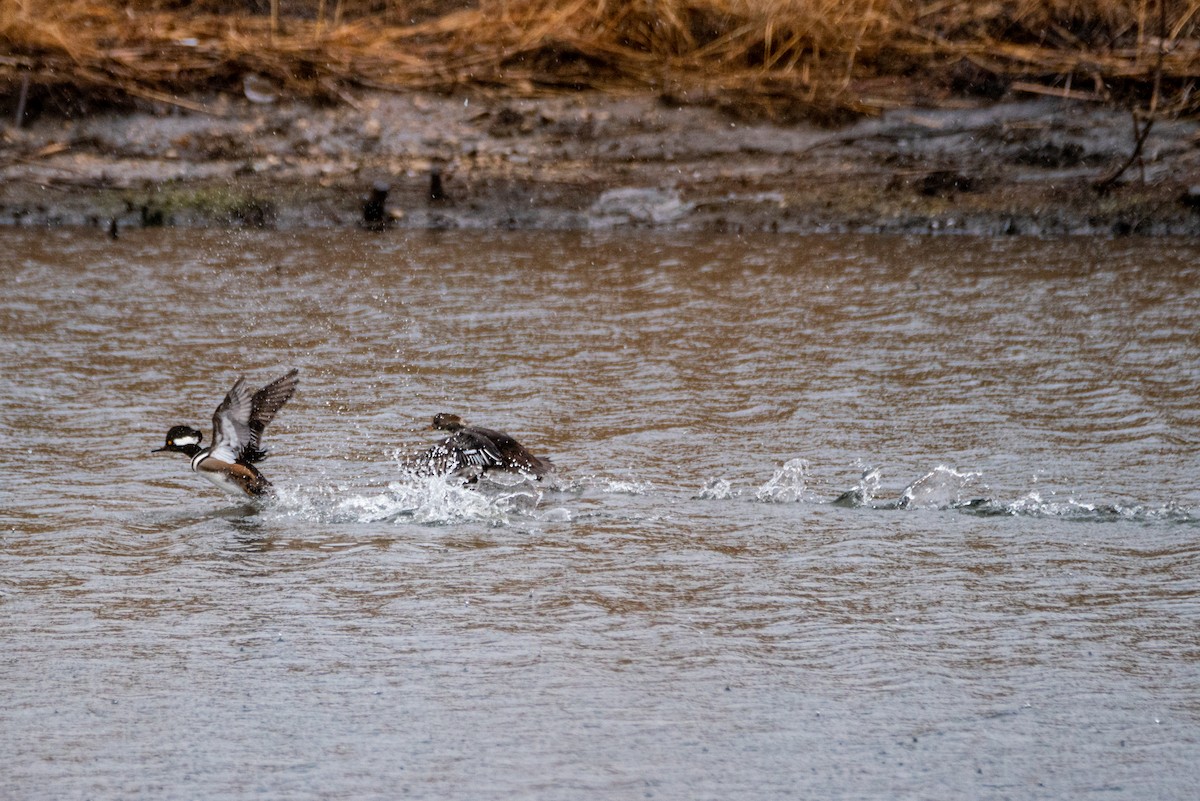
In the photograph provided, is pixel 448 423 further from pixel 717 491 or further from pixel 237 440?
pixel 717 491

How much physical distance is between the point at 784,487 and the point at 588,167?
21.6 feet

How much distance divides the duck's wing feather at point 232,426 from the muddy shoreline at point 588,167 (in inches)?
230

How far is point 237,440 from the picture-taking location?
21.9 ft

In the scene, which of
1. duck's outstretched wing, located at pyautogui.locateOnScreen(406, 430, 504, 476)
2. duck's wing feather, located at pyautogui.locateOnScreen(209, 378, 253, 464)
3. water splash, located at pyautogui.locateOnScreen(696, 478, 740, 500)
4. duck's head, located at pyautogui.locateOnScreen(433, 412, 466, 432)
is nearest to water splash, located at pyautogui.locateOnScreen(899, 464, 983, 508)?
water splash, located at pyautogui.locateOnScreen(696, 478, 740, 500)

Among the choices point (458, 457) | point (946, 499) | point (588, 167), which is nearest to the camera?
point (946, 499)

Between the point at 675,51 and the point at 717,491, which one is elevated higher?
the point at 675,51

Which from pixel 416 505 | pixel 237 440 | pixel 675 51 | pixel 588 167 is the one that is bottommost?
pixel 416 505

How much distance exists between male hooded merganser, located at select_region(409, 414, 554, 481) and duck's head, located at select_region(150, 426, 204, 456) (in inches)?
35.4

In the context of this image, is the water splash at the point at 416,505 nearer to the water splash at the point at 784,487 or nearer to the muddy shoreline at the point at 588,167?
the water splash at the point at 784,487

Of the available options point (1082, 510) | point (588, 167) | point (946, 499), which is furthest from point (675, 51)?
point (1082, 510)

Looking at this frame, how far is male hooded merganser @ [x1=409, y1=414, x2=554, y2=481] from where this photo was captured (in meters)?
6.55

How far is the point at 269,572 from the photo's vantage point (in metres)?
5.60

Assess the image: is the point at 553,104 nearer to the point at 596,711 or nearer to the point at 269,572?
the point at 269,572

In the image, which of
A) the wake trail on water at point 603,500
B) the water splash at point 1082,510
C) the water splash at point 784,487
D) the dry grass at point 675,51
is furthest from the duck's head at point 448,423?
the dry grass at point 675,51
